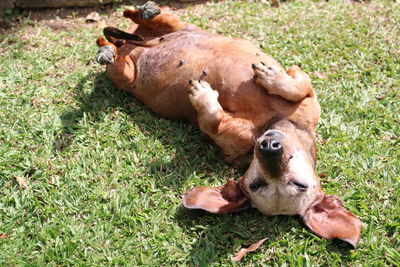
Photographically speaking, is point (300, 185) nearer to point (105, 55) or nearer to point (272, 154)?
point (272, 154)

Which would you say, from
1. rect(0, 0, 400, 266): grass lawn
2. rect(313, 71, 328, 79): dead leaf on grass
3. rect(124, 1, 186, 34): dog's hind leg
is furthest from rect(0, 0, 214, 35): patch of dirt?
rect(313, 71, 328, 79): dead leaf on grass

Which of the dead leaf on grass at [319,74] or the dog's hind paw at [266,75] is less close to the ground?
the dog's hind paw at [266,75]

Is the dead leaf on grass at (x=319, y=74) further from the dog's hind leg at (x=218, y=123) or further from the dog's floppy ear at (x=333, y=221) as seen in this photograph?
the dog's floppy ear at (x=333, y=221)

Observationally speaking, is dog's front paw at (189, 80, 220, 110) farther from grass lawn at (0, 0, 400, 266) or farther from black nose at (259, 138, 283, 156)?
black nose at (259, 138, 283, 156)

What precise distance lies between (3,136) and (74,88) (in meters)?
1.05

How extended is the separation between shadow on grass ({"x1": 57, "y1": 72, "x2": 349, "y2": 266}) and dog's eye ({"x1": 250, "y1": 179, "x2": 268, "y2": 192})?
0.40 metres

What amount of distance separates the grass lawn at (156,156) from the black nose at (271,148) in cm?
86

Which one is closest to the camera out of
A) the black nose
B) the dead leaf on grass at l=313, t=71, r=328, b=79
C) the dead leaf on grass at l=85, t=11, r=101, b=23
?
the black nose

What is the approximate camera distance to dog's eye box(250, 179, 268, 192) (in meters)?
3.46

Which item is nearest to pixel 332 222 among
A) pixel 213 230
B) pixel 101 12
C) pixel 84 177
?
pixel 213 230

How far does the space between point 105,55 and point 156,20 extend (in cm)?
94

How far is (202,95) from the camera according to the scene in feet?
13.1

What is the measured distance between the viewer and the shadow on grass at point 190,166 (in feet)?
11.9

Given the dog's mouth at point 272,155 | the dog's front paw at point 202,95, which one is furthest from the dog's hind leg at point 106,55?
the dog's mouth at point 272,155
